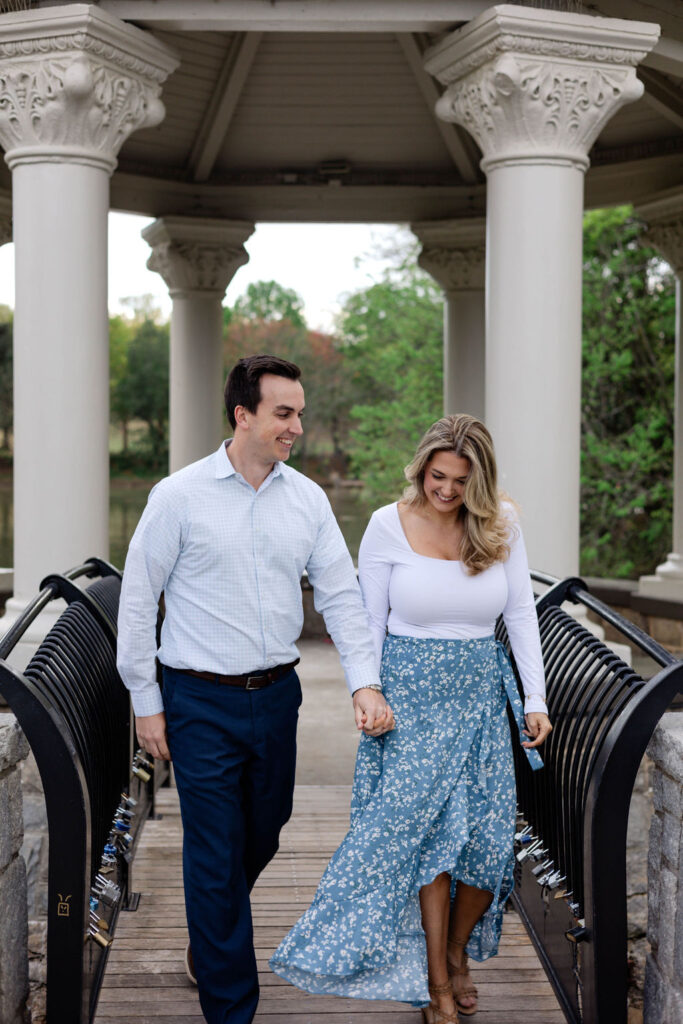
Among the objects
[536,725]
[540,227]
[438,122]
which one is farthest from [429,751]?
[438,122]

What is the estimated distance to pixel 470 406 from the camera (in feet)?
39.2

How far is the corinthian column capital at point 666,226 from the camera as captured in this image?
1060 centimetres

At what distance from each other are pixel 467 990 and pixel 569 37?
4870mm

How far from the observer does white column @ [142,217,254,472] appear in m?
11.7

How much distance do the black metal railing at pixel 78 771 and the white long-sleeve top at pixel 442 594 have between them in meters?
0.95

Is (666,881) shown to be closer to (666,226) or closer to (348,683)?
(348,683)

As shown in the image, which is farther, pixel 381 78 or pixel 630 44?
pixel 381 78

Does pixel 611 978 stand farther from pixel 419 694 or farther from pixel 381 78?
pixel 381 78

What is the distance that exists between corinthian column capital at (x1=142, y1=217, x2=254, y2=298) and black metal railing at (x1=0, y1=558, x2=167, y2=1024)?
24.0 feet

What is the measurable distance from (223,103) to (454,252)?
9.13ft

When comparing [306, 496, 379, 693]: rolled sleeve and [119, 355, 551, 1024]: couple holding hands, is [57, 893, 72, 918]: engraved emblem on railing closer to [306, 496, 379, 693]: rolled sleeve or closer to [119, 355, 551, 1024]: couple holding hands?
[119, 355, 551, 1024]: couple holding hands

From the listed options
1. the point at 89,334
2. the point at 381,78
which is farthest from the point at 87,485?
the point at 381,78

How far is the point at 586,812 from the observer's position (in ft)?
10.1

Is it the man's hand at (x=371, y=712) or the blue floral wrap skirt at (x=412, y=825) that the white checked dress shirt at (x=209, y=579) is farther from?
the blue floral wrap skirt at (x=412, y=825)
